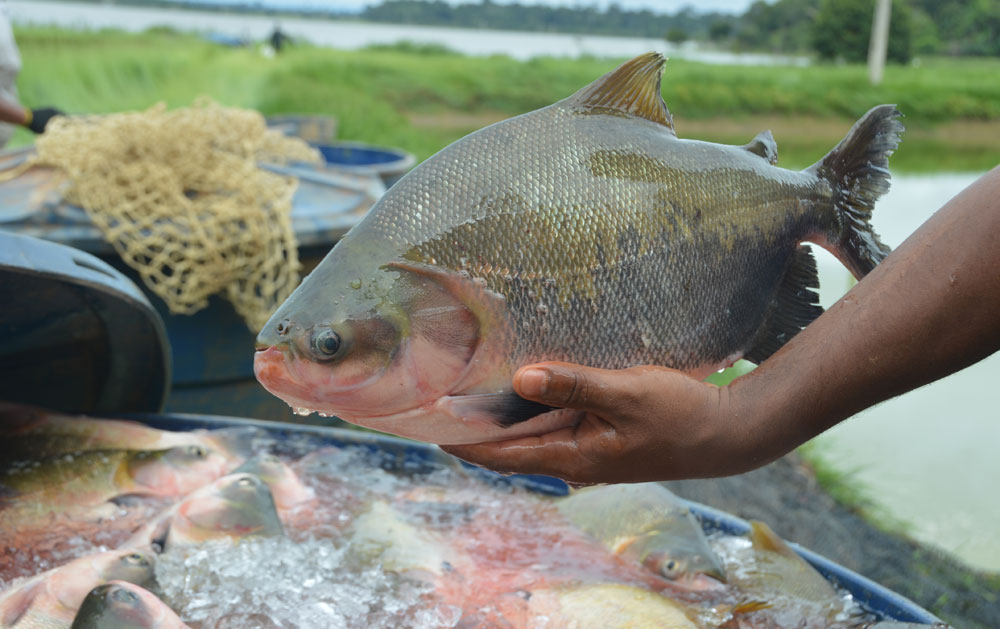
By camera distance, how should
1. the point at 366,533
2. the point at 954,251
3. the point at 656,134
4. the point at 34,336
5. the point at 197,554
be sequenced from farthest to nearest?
the point at 34,336, the point at 366,533, the point at 197,554, the point at 656,134, the point at 954,251

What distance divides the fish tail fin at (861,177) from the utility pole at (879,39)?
27.9 m

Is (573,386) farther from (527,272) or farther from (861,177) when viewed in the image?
(861,177)

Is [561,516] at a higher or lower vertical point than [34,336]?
higher

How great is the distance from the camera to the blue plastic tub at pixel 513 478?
5.20ft

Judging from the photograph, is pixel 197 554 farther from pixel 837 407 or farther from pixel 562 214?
pixel 837 407

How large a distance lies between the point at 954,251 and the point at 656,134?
0.43 metres

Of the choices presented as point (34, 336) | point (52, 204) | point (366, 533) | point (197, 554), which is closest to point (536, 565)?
point (366, 533)

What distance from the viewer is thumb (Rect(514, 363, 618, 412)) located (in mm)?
1088

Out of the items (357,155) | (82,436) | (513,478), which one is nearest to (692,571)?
(513,478)

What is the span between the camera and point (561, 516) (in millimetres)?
1919

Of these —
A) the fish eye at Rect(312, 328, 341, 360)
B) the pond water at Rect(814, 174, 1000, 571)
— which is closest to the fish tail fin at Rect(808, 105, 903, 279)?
the fish eye at Rect(312, 328, 341, 360)

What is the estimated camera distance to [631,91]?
125 centimetres

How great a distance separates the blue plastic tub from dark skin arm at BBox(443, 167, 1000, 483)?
56 cm

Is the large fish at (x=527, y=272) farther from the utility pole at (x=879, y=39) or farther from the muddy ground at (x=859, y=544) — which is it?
the utility pole at (x=879, y=39)
